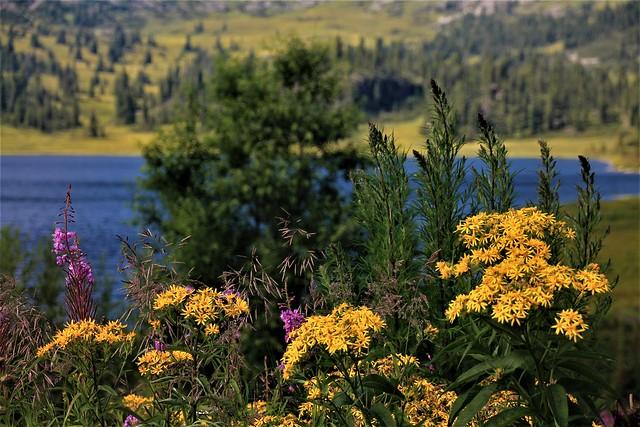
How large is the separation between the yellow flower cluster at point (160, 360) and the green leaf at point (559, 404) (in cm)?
244

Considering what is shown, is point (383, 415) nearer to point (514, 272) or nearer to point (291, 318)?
point (514, 272)

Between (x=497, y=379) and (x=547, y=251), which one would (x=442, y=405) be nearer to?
(x=497, y=379)

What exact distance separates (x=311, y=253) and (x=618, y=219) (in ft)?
280

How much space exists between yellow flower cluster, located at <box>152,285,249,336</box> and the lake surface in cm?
2997

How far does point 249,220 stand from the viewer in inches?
1352

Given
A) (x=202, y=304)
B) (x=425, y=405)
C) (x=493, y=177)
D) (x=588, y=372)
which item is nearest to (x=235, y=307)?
(x=202, y=304)

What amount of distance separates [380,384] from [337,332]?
1.97 feet

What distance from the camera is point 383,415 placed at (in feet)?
15.1

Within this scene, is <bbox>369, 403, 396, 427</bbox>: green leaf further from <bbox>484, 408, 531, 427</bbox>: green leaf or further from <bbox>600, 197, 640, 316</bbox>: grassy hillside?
<bbox>600, 197, 640, 316</bbox>: grassy hillside

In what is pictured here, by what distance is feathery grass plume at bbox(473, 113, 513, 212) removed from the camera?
7.02 metres

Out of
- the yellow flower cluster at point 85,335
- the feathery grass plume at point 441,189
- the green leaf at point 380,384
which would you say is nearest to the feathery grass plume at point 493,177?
the feathery grass plume at point 441,189

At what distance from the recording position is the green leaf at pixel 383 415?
4584 mm

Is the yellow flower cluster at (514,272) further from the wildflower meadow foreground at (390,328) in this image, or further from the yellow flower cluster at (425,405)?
the yellow flower cluster at (425,405)

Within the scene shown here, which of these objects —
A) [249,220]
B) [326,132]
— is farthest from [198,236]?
[326,132]
